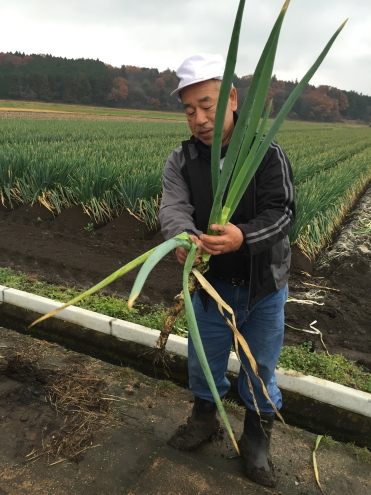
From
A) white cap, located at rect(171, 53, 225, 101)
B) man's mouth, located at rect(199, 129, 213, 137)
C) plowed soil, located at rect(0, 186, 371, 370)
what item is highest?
white cap, located at rect(171, 53, 225, 101)

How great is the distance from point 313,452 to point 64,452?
3.42 feet

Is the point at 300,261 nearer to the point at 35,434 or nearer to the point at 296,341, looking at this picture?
the point at 296,341

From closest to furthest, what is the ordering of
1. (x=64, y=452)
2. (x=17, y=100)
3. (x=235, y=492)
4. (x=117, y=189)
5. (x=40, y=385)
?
(x=235, y=492)
(x=64, y=452)
(x=40, y=385)
(x=117, y=189)
(x=17, y=100)

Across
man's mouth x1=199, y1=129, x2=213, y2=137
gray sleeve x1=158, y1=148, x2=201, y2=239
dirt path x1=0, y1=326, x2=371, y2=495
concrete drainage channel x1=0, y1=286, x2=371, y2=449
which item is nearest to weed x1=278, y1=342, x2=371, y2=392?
concrete drainage channel x1=0, y1=286, x2=371, y2=449

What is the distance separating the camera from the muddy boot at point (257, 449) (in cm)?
169

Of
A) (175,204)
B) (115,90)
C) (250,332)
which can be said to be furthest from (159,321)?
(115,90)

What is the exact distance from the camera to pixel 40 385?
2195 mm

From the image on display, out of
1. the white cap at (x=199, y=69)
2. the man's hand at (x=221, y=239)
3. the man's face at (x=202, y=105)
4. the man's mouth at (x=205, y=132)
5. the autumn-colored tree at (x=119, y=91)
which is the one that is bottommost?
the man's hand at (x=221, y=239)

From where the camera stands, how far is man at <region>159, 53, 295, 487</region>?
4.82 ft

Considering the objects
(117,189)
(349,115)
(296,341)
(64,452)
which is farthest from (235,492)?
(349,115)

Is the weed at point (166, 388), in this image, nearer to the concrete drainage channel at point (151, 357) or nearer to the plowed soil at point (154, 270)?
the concrete drainage channel at point (151, 357)

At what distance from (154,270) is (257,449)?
2176mm

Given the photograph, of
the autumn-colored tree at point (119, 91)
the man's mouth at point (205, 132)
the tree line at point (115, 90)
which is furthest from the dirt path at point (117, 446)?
the autumn-colored tree at point (119, 91)

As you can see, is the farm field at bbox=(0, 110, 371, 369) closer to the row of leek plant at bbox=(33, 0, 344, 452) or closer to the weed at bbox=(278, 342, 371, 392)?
the weed at bbox=(278, 342, 371, 392)
